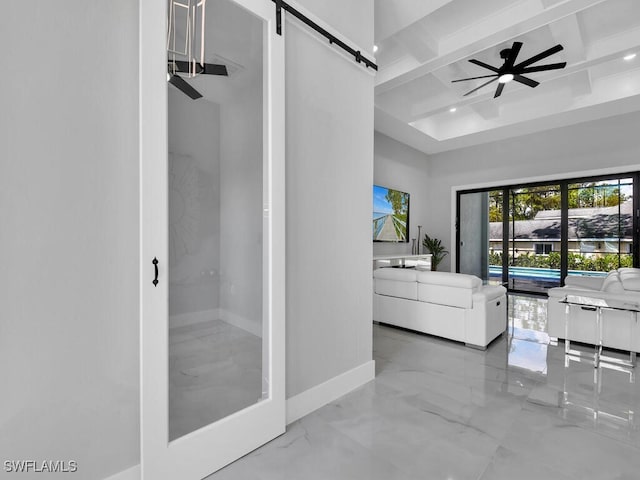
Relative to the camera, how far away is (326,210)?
90.6 inches

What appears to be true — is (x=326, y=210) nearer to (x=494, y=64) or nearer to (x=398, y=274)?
(x=398, y=274)

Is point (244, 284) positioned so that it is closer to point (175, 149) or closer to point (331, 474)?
point (175, 149)

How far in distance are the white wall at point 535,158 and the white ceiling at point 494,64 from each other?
0.87 ft

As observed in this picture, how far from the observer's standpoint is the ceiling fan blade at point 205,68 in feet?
5.06

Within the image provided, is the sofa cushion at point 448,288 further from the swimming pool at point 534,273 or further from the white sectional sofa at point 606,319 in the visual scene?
the swimming pool at point 534,273

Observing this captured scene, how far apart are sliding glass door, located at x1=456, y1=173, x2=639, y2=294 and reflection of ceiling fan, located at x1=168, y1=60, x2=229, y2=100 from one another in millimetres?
4864

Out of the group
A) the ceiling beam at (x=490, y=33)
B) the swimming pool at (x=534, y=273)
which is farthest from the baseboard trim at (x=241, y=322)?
the swimming pool at (x=534, y=273)

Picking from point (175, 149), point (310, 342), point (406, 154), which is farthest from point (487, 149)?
point (175, 149)
